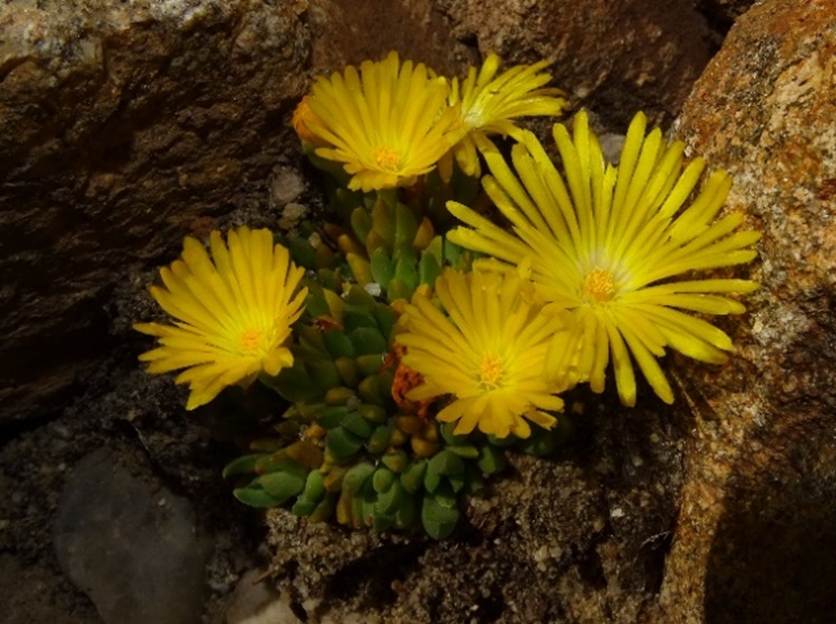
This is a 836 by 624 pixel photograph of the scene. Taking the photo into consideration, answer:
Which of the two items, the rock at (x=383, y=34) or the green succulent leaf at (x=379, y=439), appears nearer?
the green succulent leaf at (x=379, y=439)

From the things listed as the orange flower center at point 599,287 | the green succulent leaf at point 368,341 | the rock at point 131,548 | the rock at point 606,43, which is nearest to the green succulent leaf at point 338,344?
the green succulent leaf at point 368,341

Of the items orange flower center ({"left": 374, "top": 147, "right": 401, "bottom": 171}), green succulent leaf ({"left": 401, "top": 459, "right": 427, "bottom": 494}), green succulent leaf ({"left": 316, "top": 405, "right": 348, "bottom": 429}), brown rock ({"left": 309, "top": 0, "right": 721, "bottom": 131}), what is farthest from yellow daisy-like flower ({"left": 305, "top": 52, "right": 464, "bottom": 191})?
green succulent leaf ({"left": 401, "top": 459, "right": 427, "bottom": 494})

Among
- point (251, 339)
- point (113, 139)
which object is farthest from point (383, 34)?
point (251, 339)

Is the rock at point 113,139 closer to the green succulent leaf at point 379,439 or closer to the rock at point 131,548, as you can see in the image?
the rock at point 131,548

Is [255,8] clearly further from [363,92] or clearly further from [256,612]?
[256,612]

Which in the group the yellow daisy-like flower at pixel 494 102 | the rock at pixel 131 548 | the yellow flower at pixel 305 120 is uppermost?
the yellow daisy-like flower at pixel 494 102

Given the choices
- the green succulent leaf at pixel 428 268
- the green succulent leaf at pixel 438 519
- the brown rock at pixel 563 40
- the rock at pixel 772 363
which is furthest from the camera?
the brown rock at pixel 563 40
